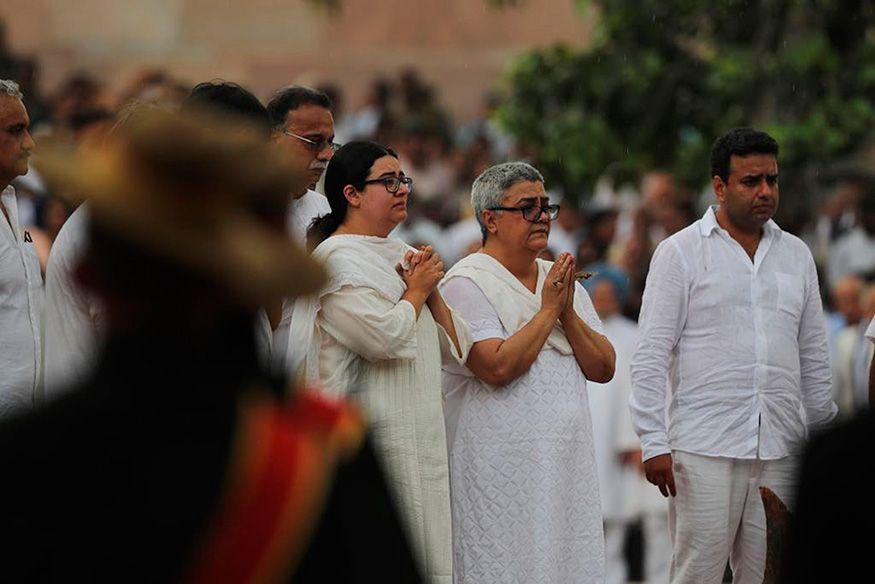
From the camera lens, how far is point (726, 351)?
8.00 m

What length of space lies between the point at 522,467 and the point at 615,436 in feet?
13.6

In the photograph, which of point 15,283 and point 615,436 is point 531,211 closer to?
point 15,283

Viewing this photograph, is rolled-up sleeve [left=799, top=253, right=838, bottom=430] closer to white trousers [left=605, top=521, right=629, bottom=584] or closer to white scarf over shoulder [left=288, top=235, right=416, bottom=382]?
white scarf over shoulder [left=288, top=235, right=416, bottom=382]

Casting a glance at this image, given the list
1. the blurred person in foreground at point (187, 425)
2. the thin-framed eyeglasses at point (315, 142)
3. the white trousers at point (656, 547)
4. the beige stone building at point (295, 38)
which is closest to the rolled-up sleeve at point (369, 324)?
the thin-framed eyeglasses at point (315, 142)

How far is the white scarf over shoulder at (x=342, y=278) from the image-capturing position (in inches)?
281

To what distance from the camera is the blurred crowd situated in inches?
467

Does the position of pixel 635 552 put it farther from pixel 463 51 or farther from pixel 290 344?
pixel 463 51

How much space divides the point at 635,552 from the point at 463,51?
1512cm

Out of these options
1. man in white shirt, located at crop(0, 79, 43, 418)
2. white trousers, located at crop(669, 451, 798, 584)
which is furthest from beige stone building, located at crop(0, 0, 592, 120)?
man in white shirt, located at crop(0, 79, 43, 418)

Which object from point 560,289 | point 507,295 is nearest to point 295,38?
point 507,295

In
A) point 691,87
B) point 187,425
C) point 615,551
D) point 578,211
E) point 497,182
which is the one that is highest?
point 691,87

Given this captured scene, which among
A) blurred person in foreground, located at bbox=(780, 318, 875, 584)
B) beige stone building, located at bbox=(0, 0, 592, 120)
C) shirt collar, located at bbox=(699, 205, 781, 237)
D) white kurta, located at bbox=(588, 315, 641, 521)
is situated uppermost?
beige stone building, located at bbox=(0, 0, 592, 120)

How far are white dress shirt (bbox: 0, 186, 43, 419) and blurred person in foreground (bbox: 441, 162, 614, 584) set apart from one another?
1.80m

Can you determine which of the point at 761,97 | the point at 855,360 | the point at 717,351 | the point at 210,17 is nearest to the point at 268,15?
the point at 210,17
